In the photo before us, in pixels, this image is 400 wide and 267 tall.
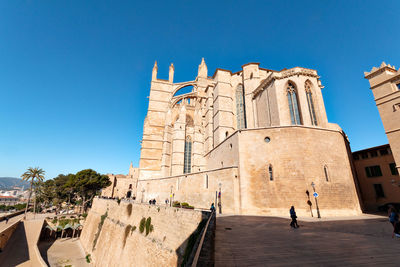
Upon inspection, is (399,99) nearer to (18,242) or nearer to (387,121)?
(387,121)

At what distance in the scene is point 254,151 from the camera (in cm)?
1511

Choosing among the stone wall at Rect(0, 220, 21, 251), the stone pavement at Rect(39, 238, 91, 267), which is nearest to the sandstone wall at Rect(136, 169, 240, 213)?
the stone pavement at Rect(39, 238, 91, 267)

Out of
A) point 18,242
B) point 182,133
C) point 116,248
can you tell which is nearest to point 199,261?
point 116,248

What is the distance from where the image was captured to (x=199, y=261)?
257 cm

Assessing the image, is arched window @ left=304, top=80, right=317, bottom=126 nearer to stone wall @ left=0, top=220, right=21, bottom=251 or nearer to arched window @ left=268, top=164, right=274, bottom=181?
arched window @ left=268, top=164, right=274, bottom=181

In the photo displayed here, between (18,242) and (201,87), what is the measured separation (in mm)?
35024

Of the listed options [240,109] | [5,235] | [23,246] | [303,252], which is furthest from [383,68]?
[23,246]

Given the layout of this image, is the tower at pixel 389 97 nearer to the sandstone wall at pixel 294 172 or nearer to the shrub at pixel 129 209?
the sandstone wall at pixel 294 172

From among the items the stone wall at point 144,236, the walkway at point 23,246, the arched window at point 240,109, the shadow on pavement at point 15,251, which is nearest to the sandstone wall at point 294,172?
the stone wall at point 144,236

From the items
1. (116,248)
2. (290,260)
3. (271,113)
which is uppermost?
(271,113)

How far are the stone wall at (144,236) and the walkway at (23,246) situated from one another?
20.0ft

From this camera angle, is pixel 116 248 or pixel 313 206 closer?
pixel 313 206

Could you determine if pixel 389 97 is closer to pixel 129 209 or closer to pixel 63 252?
pixel 129 209

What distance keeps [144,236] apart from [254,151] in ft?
35.4
